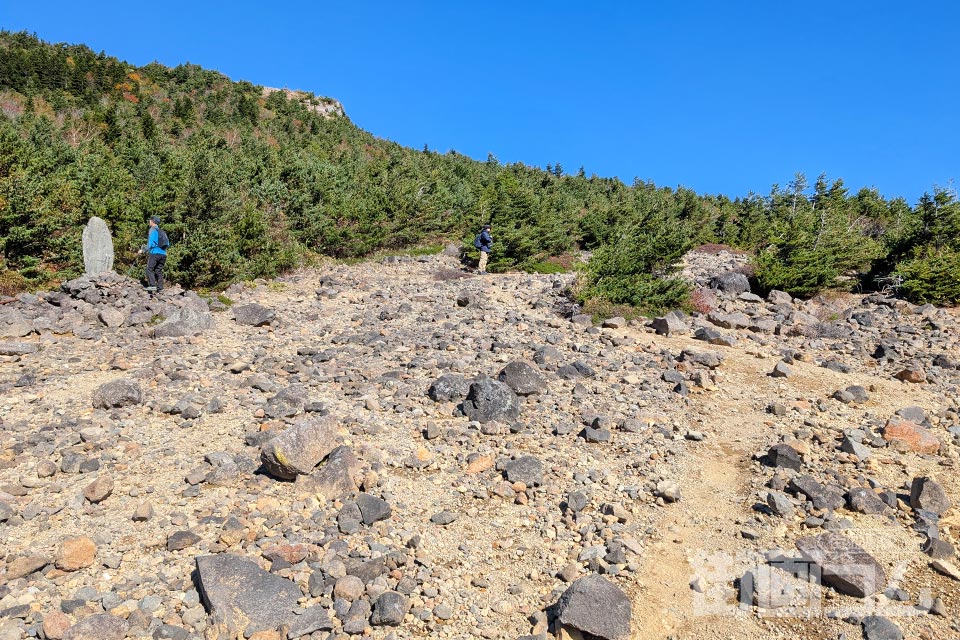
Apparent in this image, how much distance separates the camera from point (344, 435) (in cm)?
725

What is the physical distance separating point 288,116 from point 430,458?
57.2 meters

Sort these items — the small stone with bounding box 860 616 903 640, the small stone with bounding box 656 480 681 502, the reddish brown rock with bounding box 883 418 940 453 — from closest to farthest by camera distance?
the small stone with bounding box 860 616 903 640
the small stone with bounding box 656 480 681 502
the reddish brown rock with bounding box 883 418 940 453

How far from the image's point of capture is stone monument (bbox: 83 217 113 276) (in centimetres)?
1345

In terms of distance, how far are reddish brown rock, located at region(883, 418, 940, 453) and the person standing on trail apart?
16624 millimetres

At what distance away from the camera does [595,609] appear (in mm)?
4320

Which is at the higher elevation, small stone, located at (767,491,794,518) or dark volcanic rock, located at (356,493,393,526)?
small stone, located at (767,491,794,518)

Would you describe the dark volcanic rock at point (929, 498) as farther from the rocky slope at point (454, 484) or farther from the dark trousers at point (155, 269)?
the dark trousers at point (155, 269)

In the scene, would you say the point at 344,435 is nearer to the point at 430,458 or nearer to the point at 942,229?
the point at 430,458

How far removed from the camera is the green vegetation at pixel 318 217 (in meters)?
14.5

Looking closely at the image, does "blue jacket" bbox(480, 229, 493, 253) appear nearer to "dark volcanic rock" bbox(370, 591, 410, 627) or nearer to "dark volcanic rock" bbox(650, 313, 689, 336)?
"dark volcanic rock" bbox(650, 313, 689, 336)

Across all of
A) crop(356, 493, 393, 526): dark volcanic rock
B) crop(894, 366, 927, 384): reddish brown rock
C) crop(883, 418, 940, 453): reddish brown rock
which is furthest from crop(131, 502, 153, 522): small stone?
crop(894, 366, 927, 384): reddish brown rock

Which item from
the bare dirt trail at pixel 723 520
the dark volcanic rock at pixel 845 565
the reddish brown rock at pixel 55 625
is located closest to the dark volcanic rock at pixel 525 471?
the bare dirt trail at pixel 723 520

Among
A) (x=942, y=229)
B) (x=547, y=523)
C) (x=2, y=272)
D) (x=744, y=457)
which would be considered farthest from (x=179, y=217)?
(x=942, y=229)

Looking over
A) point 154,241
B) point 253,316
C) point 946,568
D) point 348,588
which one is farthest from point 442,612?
point 154,241
